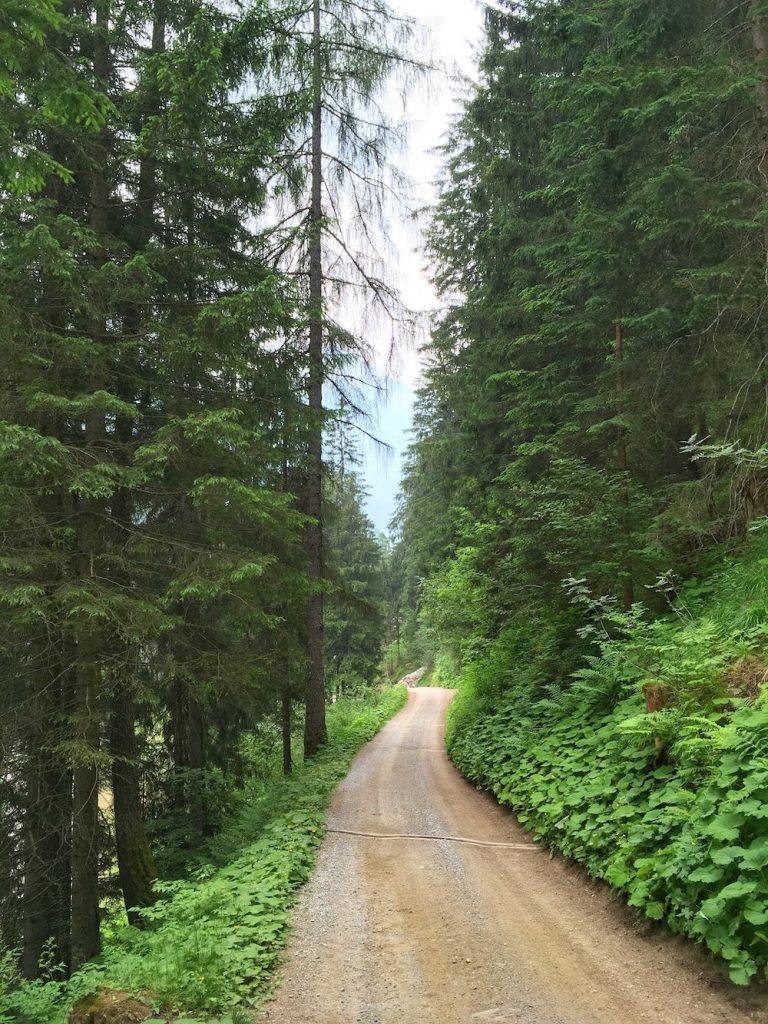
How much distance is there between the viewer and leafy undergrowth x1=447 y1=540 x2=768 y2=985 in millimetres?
3508

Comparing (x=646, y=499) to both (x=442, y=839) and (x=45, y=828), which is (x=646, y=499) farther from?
(x=45, y=828)

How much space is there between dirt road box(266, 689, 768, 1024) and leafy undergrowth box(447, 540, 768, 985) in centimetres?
25

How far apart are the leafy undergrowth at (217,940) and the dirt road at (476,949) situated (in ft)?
0.79

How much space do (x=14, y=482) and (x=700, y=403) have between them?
9.13 meters

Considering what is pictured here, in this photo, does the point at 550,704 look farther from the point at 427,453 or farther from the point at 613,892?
the point at 427,453

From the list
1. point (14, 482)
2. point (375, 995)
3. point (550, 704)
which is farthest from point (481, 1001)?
point (14, 482)

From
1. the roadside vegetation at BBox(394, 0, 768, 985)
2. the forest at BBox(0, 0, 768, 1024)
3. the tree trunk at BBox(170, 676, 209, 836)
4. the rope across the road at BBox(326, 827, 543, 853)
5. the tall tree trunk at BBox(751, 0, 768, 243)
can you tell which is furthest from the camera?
the tree trunk at BBox(170, 676, 209, 836)

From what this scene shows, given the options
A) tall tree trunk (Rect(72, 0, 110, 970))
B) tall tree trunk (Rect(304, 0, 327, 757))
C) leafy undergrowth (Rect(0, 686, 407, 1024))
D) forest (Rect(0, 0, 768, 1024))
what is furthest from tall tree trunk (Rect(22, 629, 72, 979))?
tall tree trunk (Rect(304, 0, 327, 757))

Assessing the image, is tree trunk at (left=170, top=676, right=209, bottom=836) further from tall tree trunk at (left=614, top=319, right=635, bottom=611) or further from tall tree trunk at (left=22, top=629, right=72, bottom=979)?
tall tree trunk at (left=614, top=319, right=635, bottom=611)

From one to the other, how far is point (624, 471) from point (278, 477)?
221 inches

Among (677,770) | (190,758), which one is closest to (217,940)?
(677,770)

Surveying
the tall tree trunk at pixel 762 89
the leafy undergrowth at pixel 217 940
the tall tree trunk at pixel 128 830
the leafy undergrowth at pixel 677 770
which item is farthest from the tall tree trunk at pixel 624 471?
the tall tree trunk at pixel 128 830

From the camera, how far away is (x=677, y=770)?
481 centimetres

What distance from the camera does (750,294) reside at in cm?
760
